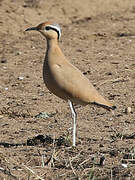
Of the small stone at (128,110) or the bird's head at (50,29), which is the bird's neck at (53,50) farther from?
the small stone at (128,110)

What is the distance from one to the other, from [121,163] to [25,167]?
94 centimetres

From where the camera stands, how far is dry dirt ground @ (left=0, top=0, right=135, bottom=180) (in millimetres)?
5418

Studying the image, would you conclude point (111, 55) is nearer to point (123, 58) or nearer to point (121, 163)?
point (123, 58)

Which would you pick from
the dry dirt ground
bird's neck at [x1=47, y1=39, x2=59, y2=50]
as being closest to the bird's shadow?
the dry dirt ground

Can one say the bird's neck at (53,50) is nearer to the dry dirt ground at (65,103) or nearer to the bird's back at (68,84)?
the bird's back at (68,84)

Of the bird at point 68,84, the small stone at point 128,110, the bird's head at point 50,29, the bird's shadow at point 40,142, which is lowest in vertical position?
the bird's shadow at point 40,142

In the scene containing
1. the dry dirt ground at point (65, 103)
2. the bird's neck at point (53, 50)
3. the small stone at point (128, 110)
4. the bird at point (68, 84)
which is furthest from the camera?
the small stone at point (128, 110)

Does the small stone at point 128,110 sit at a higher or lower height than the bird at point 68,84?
lower

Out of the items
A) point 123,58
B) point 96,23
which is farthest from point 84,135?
point 96,23

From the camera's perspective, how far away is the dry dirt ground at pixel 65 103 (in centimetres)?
542

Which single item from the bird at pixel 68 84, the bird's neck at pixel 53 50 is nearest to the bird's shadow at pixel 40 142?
the bird at pixel 68 84

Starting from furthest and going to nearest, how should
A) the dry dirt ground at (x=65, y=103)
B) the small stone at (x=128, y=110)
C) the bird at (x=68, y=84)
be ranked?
the small stone at (x=128, y=110) < the bird at (x=68, y=84) < the dry dirt ground at (x=65, y=103)

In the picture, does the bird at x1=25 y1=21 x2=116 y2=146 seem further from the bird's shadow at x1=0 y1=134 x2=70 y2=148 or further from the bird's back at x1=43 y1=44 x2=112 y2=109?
the bird's shadow at x1=0 y1=134 x2=70 y2=148

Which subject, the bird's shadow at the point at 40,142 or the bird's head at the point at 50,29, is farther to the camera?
the bird's head at the point at 50,29
